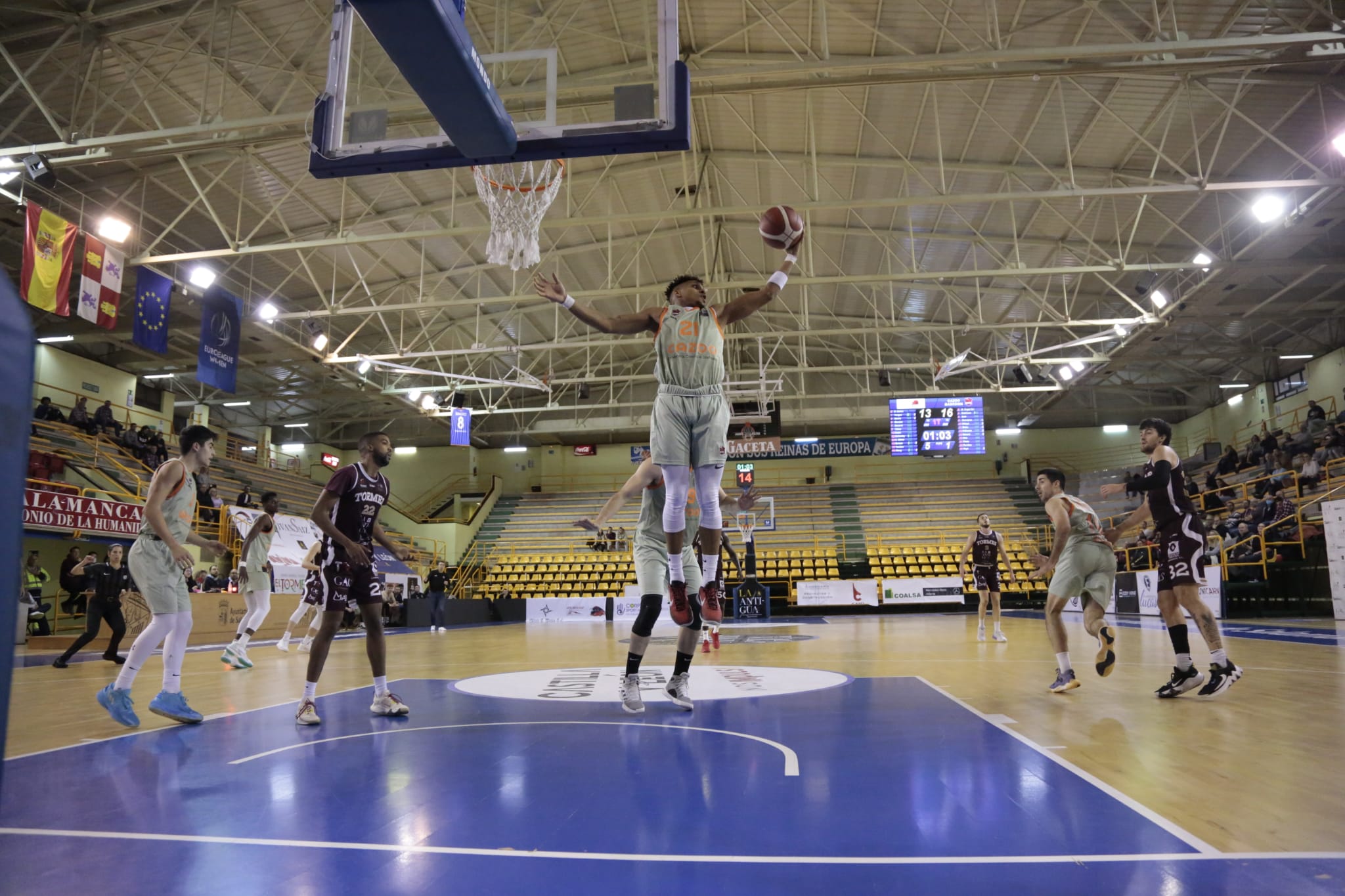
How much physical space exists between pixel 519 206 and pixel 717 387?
8017mm

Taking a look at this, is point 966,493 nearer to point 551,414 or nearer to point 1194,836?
point 551,414

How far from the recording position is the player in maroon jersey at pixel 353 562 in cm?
505

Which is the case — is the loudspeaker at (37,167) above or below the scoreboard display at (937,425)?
above

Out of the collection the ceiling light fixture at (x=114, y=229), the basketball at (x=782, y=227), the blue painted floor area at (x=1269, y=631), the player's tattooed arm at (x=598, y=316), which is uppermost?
the ceiling light fixture at (x=114, y=229)

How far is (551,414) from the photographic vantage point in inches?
1396

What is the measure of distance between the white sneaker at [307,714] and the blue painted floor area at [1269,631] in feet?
22.7

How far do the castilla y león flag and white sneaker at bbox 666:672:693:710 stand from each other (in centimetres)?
1337

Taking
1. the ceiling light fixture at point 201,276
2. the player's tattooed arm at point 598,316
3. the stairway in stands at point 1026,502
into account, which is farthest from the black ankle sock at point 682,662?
the stairway in stands at point 1026,502

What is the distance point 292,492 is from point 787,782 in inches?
1185

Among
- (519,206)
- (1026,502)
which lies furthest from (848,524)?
(519,206)

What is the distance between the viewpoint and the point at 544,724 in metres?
4.57

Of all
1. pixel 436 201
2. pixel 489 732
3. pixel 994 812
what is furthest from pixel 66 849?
pixel 436 201

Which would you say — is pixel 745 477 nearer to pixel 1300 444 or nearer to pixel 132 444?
pixel 1300 444

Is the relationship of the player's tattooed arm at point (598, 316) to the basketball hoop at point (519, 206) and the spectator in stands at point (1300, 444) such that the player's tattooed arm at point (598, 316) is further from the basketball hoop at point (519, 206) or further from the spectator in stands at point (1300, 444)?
the spectator in stands at point (1300, 444)
